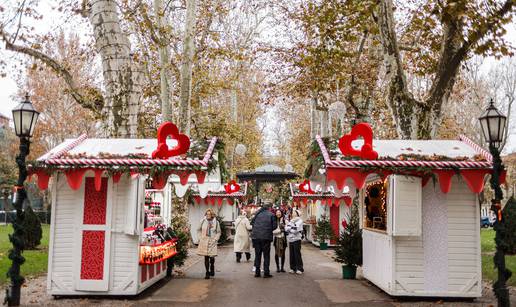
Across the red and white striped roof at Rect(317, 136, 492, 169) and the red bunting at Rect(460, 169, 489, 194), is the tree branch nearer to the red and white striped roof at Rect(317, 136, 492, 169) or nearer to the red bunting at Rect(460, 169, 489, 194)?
the red and white striped roof at Rect(317, 136, 492, 169)

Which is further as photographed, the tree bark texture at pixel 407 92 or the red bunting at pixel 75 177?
the tree bark texture at pixel 407 92

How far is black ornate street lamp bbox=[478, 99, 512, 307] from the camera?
8125mm

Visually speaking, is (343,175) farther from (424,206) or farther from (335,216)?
(335,216)

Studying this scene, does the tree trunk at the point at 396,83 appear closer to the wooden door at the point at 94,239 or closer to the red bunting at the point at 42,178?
the wooden door at the point at 94,239

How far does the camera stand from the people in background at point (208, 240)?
42.8 feet

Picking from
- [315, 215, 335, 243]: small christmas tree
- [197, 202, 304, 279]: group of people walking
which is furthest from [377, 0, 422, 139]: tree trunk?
[315, 215, 335, 243]: small christmas tree

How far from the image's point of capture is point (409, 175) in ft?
32.0

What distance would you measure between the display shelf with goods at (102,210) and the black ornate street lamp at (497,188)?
4924 mm

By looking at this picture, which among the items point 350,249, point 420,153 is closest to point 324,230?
point 350,249

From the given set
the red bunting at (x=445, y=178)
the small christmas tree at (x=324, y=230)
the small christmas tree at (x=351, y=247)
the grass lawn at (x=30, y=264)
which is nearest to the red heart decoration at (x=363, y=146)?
the red bunting at (x=445, y=178)

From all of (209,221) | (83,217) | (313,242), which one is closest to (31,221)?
(209,221)

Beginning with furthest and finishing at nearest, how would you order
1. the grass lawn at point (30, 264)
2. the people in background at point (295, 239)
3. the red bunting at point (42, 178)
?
the people in background at point (295, 239) < the grass lawn at point (30, 264) < the red bunting at point (42, 178)

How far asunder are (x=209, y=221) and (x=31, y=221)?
987 cm

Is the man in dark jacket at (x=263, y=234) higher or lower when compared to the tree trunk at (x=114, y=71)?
lower
